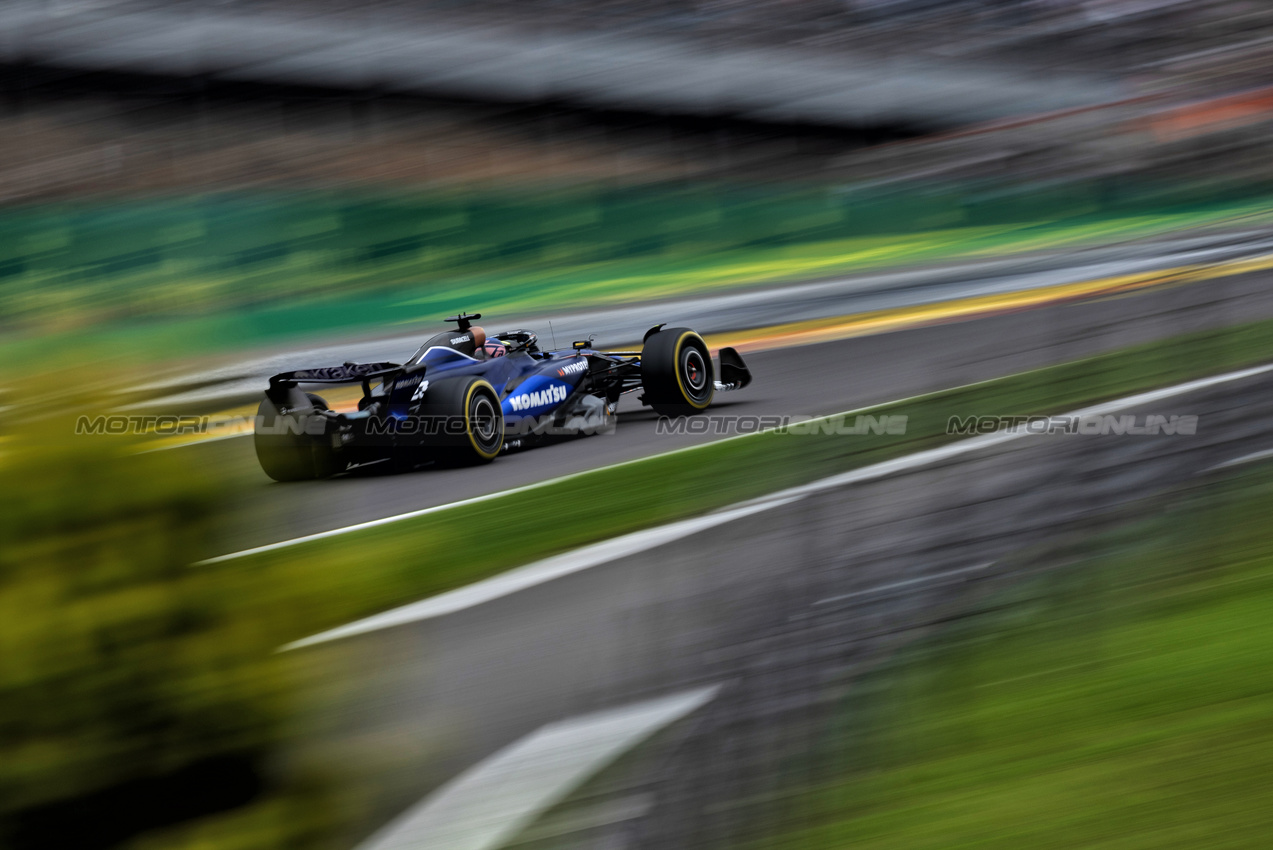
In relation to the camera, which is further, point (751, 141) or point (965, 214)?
point (751, 141)

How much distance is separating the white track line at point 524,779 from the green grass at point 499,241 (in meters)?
10.1

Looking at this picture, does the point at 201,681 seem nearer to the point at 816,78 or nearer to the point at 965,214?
the point at 965,214

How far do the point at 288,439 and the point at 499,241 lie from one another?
9.50m

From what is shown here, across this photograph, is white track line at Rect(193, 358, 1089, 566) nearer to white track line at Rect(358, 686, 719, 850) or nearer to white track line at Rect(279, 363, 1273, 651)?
white track line at Rect(279, 363, 1273, 651)

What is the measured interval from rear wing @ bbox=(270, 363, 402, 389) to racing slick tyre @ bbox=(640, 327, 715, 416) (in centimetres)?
180

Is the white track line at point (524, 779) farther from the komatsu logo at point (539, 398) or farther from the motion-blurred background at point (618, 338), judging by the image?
the komatsu logo at point (539, 398)

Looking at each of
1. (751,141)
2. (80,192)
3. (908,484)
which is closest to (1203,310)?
(908,484)

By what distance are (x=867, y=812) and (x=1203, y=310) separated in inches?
316

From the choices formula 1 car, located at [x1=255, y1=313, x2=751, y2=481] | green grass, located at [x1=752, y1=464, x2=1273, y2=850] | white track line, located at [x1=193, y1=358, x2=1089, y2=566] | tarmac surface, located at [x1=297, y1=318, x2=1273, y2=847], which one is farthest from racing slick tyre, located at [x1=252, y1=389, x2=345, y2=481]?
green grass, located at [x1=752, y1=464, x2=1273, y2=850]

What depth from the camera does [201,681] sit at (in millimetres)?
1728

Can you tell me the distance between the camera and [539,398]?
7.45 meters

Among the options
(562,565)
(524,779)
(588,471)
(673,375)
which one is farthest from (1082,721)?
(673,375)

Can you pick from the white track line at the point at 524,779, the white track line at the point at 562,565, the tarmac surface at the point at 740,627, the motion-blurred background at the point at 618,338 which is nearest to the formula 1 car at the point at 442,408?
the motion-blurred background at the point at 618,338

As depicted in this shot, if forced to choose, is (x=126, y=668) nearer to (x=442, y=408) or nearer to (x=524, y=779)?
(x=524, y=779)
